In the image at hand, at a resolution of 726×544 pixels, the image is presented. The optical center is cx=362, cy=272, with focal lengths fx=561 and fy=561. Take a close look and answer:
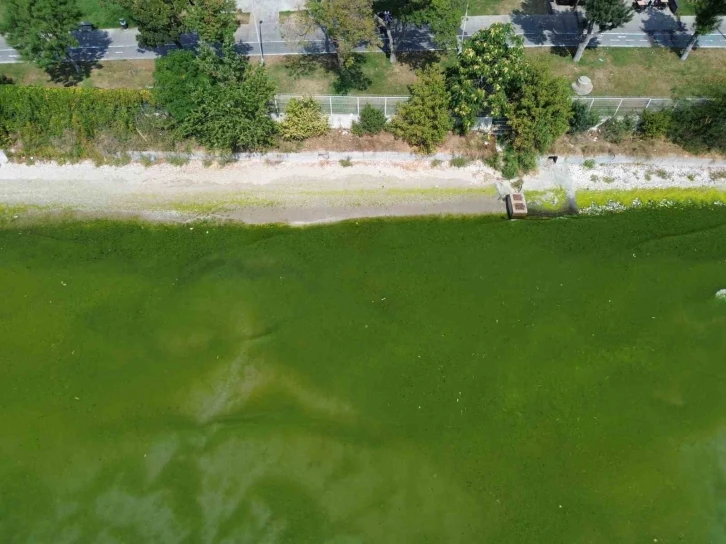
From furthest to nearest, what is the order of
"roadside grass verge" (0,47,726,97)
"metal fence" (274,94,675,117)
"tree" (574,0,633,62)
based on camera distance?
"roadside grass verge" (0,47,726,97), "metal fence" (274,94,675,117), "tree" (574,0,633,62)

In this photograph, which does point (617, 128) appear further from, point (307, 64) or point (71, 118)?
point (71, 118)

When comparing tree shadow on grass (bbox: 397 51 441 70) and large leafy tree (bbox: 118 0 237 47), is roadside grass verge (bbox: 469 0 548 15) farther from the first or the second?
large leafy tree (bbox: 118 0 237 47)

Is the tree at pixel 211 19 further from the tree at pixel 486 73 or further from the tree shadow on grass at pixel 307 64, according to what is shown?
the tree at pixel 486 73

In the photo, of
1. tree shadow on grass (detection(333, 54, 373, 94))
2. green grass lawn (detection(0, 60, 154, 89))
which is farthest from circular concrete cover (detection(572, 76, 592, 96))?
green grass lawn (detection(0, 60, 154, 89))

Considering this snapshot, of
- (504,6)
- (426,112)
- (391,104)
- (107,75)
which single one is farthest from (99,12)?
(504,6)

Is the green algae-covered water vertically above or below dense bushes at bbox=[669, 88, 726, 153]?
below

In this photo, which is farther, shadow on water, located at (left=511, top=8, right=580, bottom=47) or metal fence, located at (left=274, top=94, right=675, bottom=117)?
shadow on water, located at (left=511, top=8, right=580, bottom=47)

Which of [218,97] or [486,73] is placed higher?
[486,73]
